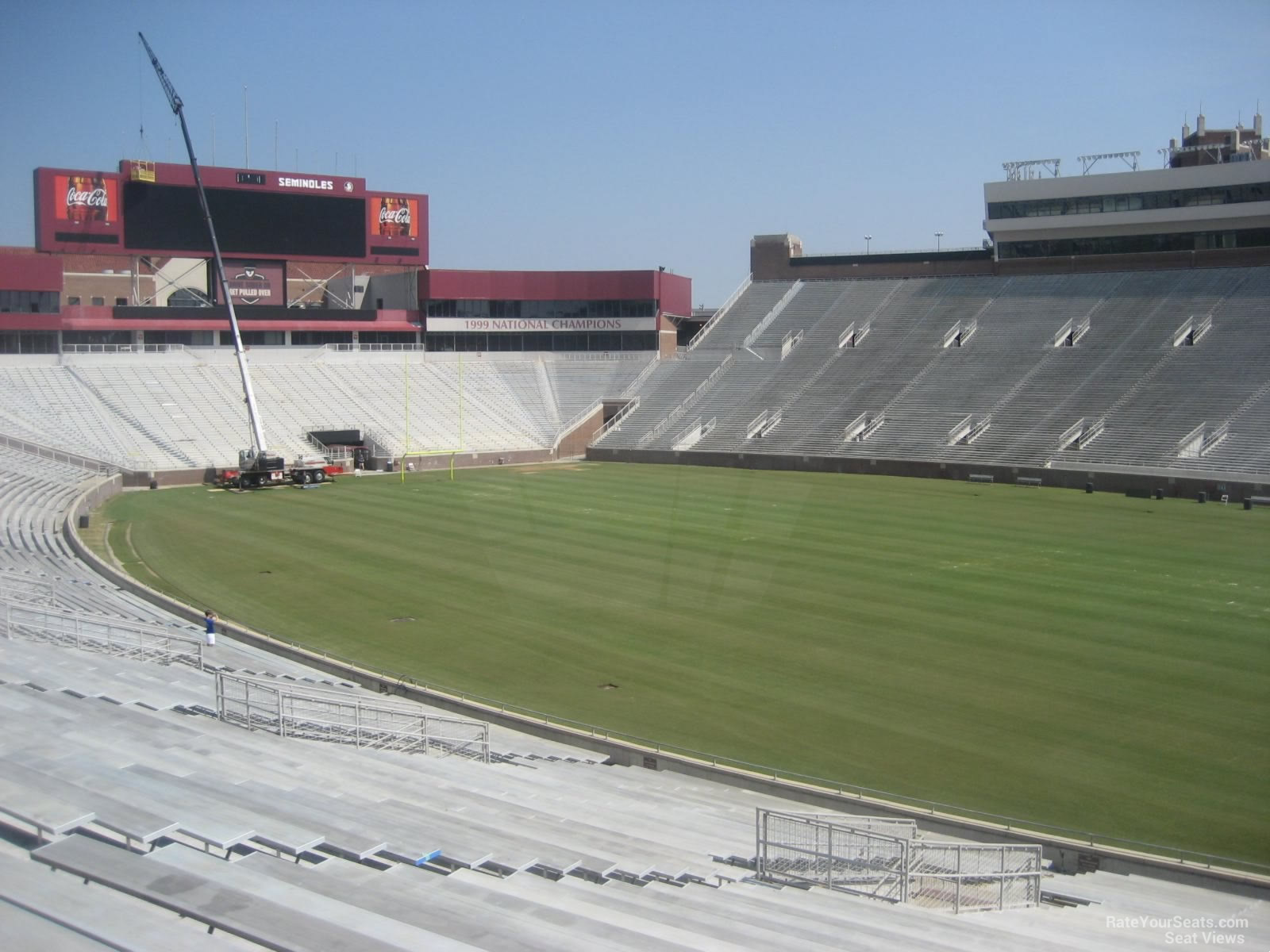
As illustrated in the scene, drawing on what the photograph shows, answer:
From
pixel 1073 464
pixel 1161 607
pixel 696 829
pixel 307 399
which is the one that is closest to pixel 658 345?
pixel 307 399

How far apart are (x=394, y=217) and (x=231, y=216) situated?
805cm

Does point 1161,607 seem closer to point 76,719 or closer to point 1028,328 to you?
point 76,719

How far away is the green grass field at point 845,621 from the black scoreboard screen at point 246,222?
62.0ft

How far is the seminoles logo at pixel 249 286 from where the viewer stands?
58.8 metres

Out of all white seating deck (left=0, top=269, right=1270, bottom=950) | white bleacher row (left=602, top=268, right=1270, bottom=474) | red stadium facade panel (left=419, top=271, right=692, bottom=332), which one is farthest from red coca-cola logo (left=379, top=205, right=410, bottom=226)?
white seating deck (left=0, top=269, right=1270, bottom=950)

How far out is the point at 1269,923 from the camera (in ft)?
34.0

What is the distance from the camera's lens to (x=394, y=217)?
61062mm

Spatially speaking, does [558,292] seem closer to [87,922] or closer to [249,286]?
[249,286]

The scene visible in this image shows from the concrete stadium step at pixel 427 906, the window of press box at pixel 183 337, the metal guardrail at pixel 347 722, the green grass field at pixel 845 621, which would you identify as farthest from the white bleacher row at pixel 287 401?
the concrete stadium step at pixel 427 906

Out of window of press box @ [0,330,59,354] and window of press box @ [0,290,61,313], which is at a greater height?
window of press box @ [0,290,61,313]

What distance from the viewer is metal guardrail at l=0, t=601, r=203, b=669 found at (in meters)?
18.4

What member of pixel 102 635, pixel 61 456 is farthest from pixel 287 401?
pixel 102 635

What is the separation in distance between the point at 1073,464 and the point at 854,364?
16620 mm

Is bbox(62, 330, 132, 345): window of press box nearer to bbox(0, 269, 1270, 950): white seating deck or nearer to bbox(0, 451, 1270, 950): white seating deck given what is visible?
bbox(0, 269, 1270, 950): white seating deck
